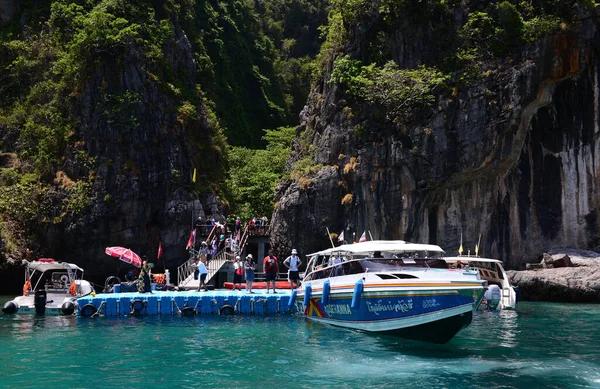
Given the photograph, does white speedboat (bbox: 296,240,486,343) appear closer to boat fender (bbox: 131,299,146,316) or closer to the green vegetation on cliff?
boat fender (bbox: 131,299,146,316)

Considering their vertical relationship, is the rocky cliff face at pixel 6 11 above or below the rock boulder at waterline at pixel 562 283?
above

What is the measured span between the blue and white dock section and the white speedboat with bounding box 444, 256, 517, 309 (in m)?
7.41

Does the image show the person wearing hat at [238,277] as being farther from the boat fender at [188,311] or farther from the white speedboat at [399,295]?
the white speedboat at [399,295]

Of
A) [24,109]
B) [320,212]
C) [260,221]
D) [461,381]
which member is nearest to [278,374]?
[461,381]

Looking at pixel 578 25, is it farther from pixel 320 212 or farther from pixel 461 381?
pixel 461 381

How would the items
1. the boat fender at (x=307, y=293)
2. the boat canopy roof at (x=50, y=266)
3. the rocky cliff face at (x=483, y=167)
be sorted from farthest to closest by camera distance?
the rocky cliff face at (x=483, y=167), the boat canopy roof at (x=50, y=266), the boat fender at (x=307, y=293)

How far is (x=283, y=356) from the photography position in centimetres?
1556

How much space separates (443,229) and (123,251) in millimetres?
18138

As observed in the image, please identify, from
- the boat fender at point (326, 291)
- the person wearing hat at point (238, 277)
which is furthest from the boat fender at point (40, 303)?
the boat fender at point (326, 291)

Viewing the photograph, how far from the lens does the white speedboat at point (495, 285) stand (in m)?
24.8

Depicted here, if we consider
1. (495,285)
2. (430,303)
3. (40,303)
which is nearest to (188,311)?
(40,303)

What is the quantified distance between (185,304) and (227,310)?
1.75 meters

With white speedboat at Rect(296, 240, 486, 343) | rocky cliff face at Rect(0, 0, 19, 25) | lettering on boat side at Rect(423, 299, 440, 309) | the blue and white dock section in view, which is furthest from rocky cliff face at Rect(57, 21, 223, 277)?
lettering on boat side at Rect(423, 299, 440, 309)

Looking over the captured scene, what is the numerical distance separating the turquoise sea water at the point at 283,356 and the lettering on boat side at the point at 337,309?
1.97 feet
